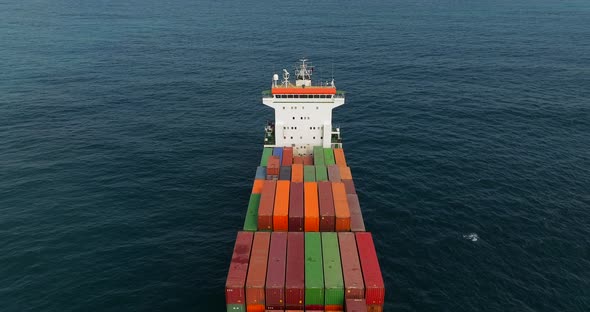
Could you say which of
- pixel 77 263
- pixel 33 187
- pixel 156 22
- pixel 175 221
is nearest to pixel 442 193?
pixel 175 221

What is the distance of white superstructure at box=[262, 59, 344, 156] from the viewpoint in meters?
55.8

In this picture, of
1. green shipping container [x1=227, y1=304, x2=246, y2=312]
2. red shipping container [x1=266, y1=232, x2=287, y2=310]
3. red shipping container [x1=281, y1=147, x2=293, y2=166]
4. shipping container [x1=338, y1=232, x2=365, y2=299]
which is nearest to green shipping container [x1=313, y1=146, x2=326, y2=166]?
red shipping container [x1=281, y1=147, x2=293, y2=166]

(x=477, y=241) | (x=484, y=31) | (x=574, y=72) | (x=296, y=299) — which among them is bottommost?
(x=477, y=241)

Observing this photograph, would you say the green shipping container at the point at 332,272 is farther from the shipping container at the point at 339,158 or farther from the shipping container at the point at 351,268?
the shipping container at the point at 339,158

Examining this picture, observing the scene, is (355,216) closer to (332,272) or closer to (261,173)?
(332,272)

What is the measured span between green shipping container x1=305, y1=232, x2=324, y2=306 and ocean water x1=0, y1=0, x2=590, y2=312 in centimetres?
1100

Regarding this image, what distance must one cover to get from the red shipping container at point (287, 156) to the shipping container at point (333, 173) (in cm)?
581

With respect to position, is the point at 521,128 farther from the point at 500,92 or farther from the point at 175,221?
the point at 175,221

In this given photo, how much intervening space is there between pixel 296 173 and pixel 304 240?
12.8m

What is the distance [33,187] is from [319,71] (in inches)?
2991

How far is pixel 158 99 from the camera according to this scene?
94.4m

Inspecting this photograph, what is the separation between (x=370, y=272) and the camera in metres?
31.5

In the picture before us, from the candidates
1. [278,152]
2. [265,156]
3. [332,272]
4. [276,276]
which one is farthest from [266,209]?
[278,152]

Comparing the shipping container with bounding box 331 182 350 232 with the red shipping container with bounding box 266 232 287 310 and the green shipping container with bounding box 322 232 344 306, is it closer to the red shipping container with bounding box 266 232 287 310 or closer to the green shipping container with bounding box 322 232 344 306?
the green shipping container with bounding box 322 232 344 306
